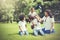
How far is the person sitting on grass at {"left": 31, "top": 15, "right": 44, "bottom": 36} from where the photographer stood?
4.16 m

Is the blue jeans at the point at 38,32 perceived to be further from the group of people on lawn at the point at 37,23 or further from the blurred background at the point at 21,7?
the blurred background at the point at 21,7

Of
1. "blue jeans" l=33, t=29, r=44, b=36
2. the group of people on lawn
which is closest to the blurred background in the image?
the group of people on lawn

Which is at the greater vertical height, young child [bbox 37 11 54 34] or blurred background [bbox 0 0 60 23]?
blurred background [bbox 0 0 60 23]

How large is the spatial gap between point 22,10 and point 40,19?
0.88 ft

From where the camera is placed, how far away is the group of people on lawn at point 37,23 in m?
4.14

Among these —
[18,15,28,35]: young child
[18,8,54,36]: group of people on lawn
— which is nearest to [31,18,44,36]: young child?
[18,8,54,36]: group of people on lawn

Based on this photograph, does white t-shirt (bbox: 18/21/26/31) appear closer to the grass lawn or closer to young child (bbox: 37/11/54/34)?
the grass lawn

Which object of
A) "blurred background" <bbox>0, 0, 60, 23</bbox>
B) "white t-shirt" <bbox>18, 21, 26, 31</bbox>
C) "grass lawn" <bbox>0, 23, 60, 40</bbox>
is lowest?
"grass lawn" <bbox>0, 23, 60, 40</bbox>

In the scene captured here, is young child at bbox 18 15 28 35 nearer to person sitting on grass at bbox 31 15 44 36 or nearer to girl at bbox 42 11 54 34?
person sitting on grass at bbox 31 15 44 36

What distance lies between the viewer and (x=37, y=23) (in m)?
4.16

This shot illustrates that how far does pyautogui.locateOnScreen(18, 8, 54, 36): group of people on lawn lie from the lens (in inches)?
163

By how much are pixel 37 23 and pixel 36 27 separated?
6cm

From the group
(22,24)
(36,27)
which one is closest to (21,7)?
(22,24)

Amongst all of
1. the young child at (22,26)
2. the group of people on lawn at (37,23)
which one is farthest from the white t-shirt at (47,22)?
the young child at (22,26)
